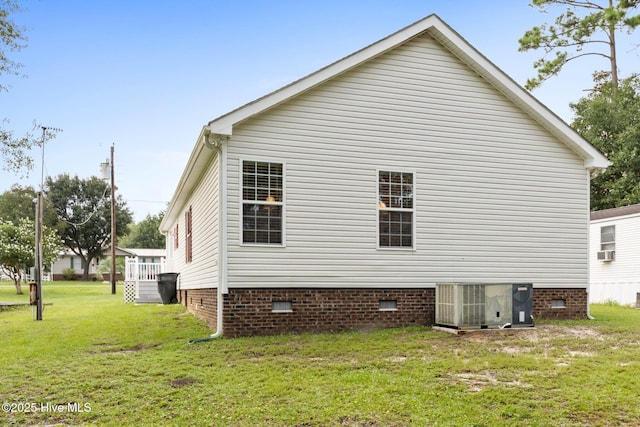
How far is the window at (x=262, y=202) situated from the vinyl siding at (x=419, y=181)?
0.58 ft

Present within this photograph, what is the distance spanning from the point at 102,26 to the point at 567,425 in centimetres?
1545

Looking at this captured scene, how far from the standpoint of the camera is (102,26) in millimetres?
15609

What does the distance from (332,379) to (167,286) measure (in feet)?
48.9

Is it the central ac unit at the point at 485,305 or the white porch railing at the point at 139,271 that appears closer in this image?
the central ac unit at the point at 485,305

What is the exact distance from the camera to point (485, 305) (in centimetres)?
1055

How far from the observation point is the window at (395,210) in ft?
37.4

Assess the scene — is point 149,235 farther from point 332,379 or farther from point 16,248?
point 332,379

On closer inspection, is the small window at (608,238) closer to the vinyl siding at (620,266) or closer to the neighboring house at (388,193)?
the vinyl siding at (620,266)

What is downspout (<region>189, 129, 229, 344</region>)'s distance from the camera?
10.1 metres

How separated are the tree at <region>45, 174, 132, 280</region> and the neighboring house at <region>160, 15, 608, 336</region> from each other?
4714 centimetres

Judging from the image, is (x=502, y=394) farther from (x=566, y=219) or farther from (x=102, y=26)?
(x=102, y=26)

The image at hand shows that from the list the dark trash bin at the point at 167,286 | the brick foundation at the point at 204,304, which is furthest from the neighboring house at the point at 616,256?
the dark trash bin at the point at 167,286

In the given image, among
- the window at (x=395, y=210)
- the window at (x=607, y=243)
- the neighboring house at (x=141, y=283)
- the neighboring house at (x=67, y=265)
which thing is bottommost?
the neighboring house at (x=67, y=265)

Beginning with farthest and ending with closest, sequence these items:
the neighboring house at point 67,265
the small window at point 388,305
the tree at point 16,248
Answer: the neighboring house at point 67,265
the tree at point 16,248
the small window at point 388,305
